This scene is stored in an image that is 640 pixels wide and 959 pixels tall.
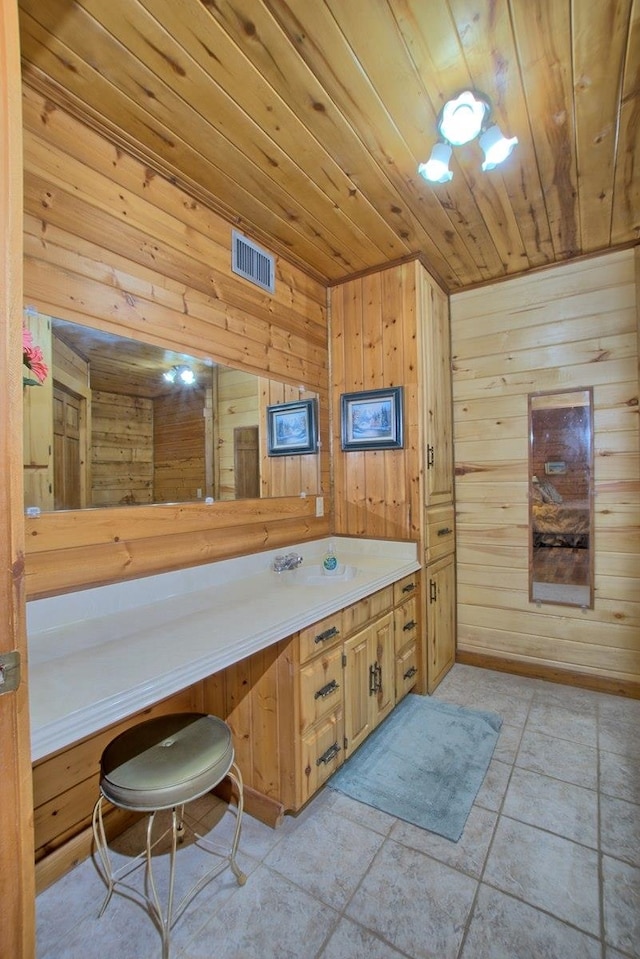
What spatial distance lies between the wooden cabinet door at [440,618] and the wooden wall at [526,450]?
0.13 meters

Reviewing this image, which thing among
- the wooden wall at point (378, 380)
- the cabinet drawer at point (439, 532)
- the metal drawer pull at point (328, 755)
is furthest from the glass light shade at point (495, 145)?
the metal drawer pull at point (328, 755)

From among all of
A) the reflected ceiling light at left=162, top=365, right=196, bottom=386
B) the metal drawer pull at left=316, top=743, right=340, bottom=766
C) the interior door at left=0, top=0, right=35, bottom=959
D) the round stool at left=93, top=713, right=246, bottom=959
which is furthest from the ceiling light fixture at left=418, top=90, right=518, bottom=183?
the metal drawer pull at left=316, top=743, right=340, bottom=766

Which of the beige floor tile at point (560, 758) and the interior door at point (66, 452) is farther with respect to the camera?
the beige floor tile at point (560, 758)

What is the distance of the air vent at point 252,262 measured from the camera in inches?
83.4

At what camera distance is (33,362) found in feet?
4.56

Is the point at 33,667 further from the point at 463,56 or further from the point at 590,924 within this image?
the point at 463,56

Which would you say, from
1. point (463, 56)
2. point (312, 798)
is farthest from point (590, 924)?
point (463, 56)

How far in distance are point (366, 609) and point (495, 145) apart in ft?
6.41

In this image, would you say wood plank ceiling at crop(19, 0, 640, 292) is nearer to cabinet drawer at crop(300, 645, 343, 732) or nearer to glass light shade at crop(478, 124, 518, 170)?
glass light shade at crop(478, 124, 518, 170)

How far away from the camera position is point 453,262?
2.70m

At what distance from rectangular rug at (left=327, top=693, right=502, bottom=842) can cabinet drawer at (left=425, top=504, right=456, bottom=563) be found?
2.85 feet

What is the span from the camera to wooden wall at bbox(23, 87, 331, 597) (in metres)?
1.41

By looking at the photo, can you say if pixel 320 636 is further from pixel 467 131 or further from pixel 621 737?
pixel 467 131

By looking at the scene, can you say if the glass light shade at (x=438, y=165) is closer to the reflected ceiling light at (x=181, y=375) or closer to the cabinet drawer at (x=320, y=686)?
the reflected ceiling light at (x=181, y=375)
